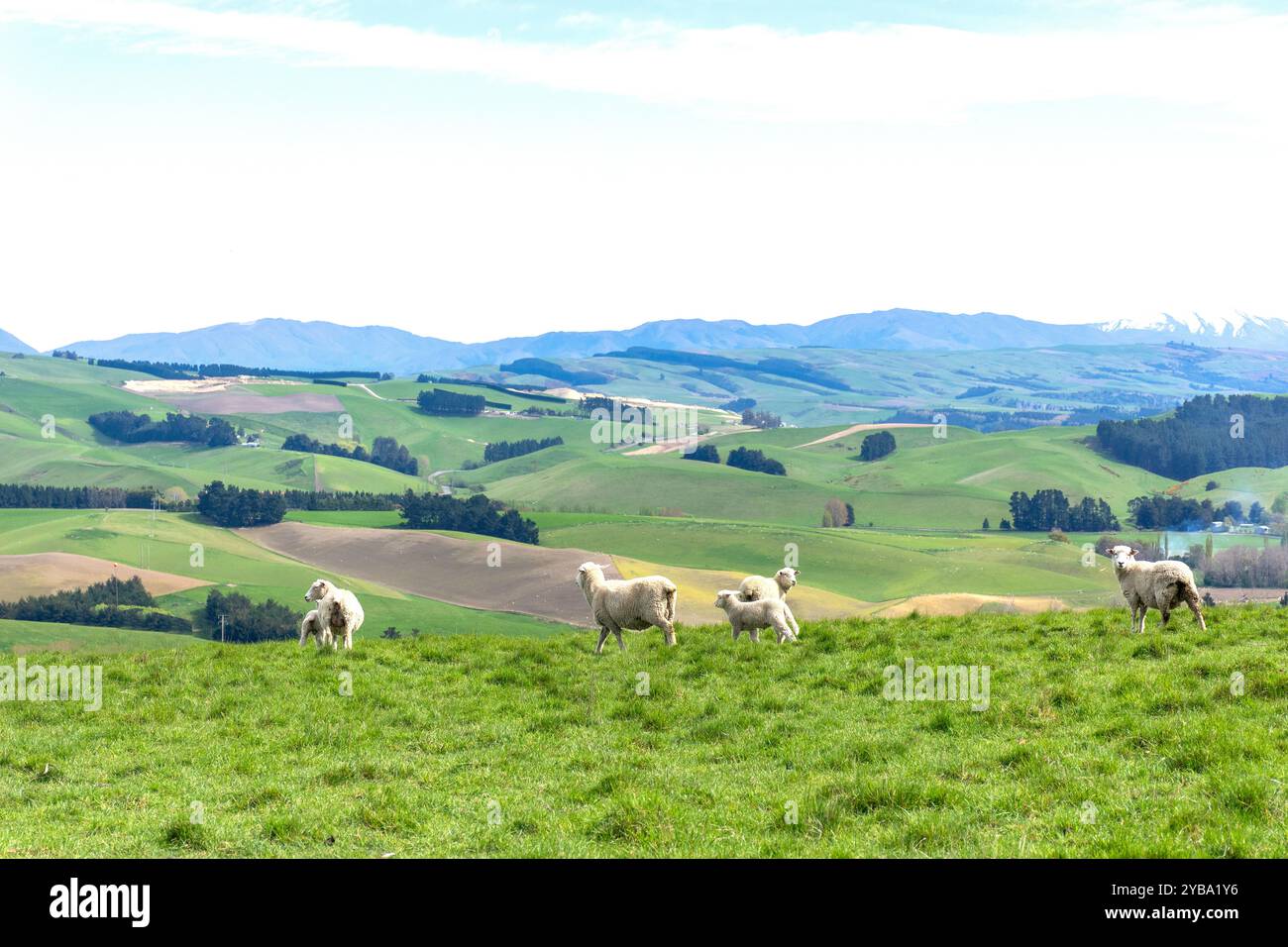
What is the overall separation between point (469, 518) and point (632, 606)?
452 feet

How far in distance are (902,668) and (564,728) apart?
5.84m

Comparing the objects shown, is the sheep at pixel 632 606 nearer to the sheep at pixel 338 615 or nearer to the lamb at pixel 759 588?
the lamb at pixel 759 588

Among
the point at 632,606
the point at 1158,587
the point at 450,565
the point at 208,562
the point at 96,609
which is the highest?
the point at 1158,587

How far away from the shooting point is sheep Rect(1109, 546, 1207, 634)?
68.2ft

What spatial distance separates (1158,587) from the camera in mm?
20922

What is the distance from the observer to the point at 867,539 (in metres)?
155

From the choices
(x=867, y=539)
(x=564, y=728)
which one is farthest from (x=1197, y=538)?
(x=564, y=728)

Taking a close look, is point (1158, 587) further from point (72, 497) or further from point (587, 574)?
point (72, 497)

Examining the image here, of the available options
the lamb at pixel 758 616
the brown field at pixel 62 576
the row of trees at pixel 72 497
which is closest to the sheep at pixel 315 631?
the lamb at pixel 758 616

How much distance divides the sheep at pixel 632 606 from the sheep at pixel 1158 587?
331 inches

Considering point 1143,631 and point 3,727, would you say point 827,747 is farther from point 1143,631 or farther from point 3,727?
point 3,727

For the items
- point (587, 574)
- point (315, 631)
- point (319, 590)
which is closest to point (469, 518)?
point (319, 590)

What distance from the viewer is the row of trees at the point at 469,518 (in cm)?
15562
